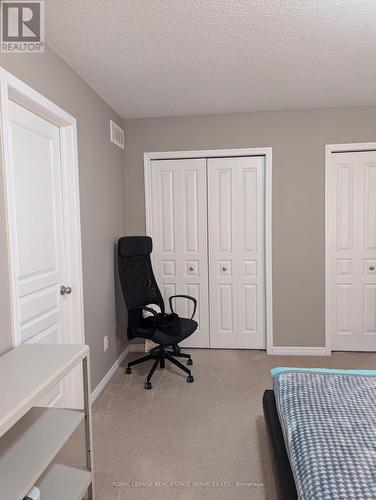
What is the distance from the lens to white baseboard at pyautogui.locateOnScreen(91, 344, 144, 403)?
273 centimetres

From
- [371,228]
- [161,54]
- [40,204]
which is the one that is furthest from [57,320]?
[371,228]

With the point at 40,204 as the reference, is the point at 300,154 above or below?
above

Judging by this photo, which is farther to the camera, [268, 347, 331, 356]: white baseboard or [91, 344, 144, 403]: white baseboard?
[268, 347, 331, 356]: white baseboard

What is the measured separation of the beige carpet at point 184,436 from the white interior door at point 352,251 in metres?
0.36

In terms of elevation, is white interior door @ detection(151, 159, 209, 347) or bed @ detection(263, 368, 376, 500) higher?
white interior door @ detection(151, 159, 209, 347)

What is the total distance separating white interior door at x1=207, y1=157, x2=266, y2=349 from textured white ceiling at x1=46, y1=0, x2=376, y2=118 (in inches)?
28.9

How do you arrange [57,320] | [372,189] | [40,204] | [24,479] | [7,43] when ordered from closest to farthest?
[24,479], [7,43], [40,204], [57,320], [372,189]

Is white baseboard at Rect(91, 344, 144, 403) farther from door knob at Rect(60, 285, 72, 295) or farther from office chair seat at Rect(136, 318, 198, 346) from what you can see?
door knob at Rect(60, 285, 72, 295)

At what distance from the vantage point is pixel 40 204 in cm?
213

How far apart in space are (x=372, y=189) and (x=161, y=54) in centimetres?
248

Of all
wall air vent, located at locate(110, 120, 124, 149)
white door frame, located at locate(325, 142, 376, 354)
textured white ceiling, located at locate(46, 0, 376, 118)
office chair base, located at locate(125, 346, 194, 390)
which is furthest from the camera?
white door frame, located at locate(325, 142, 376, 354)

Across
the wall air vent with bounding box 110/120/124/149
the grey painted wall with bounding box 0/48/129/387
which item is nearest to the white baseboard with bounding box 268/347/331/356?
the grey painted wall with bounding box 0/48/129/387

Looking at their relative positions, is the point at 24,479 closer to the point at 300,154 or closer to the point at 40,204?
the point at 40,204

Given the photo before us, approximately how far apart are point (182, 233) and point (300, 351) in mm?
1770
